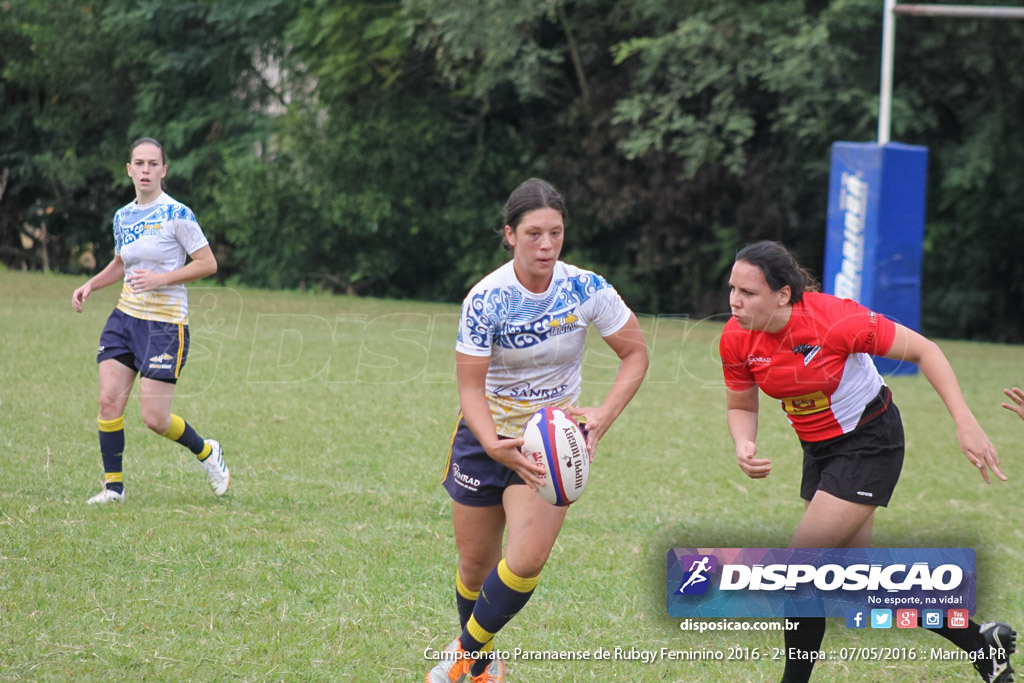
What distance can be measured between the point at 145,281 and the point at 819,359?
4.08 metres

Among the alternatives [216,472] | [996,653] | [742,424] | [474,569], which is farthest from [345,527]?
[996,653]

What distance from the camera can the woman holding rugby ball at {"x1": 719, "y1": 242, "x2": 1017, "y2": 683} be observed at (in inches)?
168

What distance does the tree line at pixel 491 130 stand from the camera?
66.0 feet

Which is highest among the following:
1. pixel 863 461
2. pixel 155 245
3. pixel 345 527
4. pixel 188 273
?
pixel 155 245

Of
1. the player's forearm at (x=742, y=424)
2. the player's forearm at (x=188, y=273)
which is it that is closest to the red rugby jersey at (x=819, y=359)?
the player's forearm at (x=742, y=424)

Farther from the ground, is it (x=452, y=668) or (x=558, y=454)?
(x=558, y=454)

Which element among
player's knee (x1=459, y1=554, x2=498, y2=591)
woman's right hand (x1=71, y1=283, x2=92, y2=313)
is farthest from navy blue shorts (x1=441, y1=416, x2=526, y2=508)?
woman's right hand (x1=71, y1=283, x2=92, y2=313)

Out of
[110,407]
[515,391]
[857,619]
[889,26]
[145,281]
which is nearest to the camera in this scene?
[515,391]

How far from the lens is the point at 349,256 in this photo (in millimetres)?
26719

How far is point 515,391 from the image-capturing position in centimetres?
432

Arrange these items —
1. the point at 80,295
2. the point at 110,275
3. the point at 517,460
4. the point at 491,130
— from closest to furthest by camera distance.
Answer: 1. the point at 517,460
2. the point at 80,295
3. the point at 110,275
4. the point at 491,130

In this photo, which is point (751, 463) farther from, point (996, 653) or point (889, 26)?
point (889, 26)

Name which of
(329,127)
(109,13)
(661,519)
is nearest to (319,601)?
(661,519)

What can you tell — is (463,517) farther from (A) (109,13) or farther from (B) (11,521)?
(A) (109,13)
